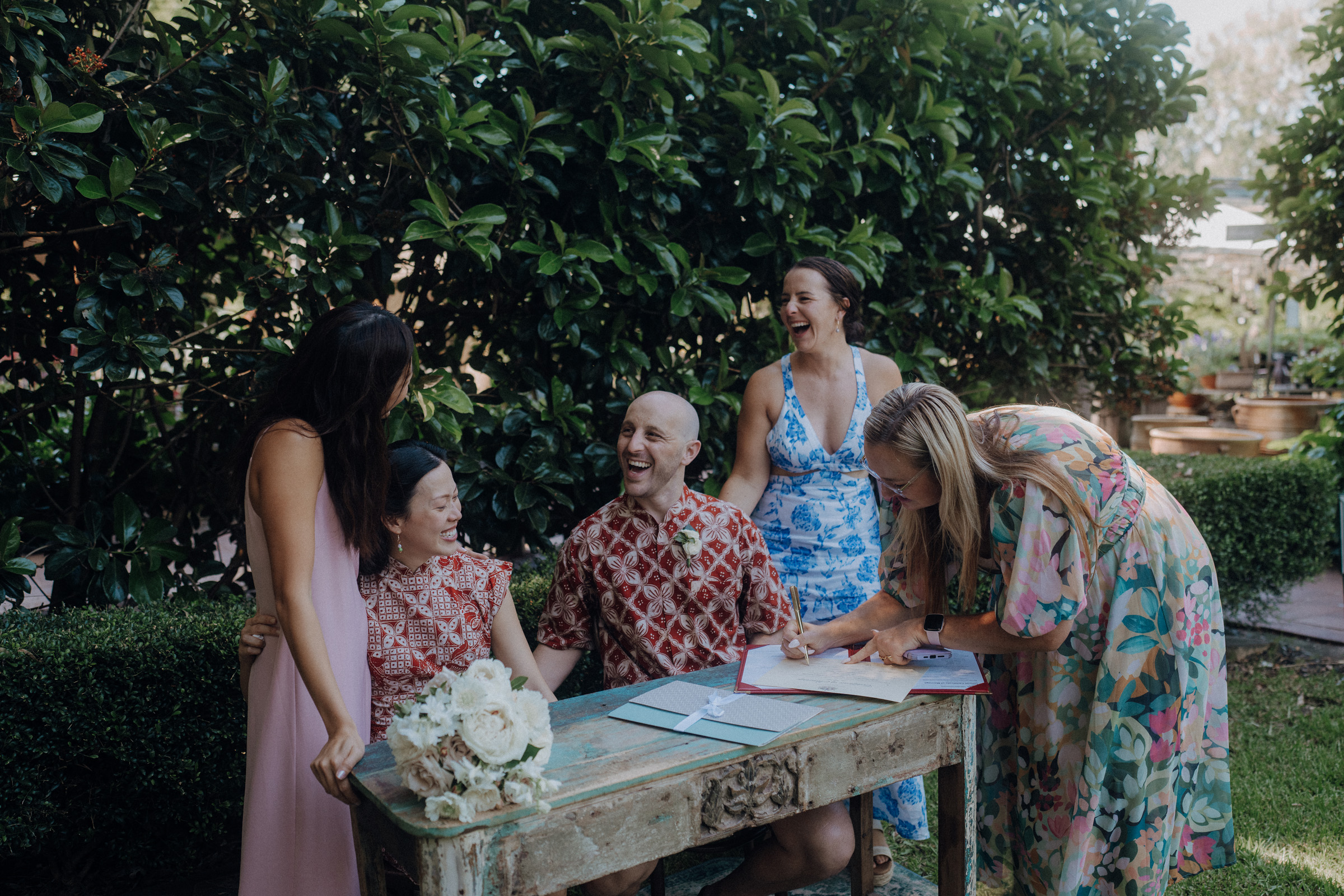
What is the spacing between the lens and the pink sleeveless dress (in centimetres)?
218

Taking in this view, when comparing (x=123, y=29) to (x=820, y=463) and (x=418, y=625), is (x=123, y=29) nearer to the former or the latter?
(x=418, y=625)

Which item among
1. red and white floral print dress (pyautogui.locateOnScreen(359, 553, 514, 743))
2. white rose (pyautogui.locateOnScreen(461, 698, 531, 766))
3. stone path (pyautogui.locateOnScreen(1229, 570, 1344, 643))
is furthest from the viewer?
A: stone path (pyautogui.locateOnScreen(1229, 570, 1344, 643))

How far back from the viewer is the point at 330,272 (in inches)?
127

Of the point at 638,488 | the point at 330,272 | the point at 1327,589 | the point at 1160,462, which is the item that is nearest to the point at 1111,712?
the point at 638,488

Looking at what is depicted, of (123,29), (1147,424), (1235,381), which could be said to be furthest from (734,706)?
(1235,381)

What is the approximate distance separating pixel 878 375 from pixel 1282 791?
8.35ft

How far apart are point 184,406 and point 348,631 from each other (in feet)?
6.65

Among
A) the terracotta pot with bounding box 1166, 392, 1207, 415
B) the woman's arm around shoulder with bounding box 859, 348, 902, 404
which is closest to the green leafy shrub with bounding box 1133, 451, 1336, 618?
the woman's arm around shoulder with bounding box 859, 348, 902, 404

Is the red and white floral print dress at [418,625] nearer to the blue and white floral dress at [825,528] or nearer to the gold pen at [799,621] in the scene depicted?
the gold pen at [799,621]

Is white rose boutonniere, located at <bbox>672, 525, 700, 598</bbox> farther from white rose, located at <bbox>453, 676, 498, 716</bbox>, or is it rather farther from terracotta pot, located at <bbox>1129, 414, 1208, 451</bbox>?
terracotta pot, located at <bbox>1129, 414, 1208, 451</bbox>

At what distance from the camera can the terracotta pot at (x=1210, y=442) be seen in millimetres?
9789

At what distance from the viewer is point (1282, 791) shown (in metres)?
3.96

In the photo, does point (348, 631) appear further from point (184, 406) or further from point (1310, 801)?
point (1310, 801)

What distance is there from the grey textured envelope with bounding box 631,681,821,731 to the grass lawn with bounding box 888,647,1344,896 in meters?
1.53
